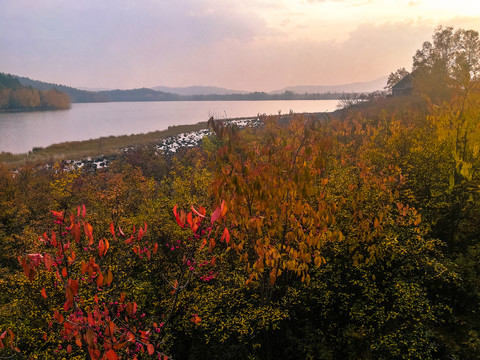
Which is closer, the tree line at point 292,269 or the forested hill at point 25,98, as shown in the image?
the tree line at point 292,269

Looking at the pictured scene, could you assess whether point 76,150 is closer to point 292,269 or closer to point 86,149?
point 86,149

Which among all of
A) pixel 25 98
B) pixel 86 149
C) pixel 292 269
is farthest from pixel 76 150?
pixel 25 98

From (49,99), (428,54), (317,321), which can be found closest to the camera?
(317,321)

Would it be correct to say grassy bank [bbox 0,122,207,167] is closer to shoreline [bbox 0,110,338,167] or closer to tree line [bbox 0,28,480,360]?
shoreline [bbox 0,110,338,167]

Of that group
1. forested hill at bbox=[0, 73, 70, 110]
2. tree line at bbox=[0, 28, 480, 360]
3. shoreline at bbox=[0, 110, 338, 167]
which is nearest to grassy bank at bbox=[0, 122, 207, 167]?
shoreline at bbox=[0, 110, 338, 167]

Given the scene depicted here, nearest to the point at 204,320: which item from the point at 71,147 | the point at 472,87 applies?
the point at 472,87

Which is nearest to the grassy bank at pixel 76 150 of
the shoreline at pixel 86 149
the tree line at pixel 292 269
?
the shoreline at pixel 86 149

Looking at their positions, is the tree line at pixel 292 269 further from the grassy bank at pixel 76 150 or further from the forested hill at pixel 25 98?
the forested hill at pixel 25 98

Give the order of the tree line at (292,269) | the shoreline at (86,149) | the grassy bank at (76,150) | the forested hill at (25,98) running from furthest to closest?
the forested hill at (25,98) < the grassy bank at (76,150) < the shoreline at (86,149) < the tree line at (292,269)

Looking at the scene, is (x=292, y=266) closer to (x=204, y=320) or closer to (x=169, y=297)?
(x=204, y=320)
